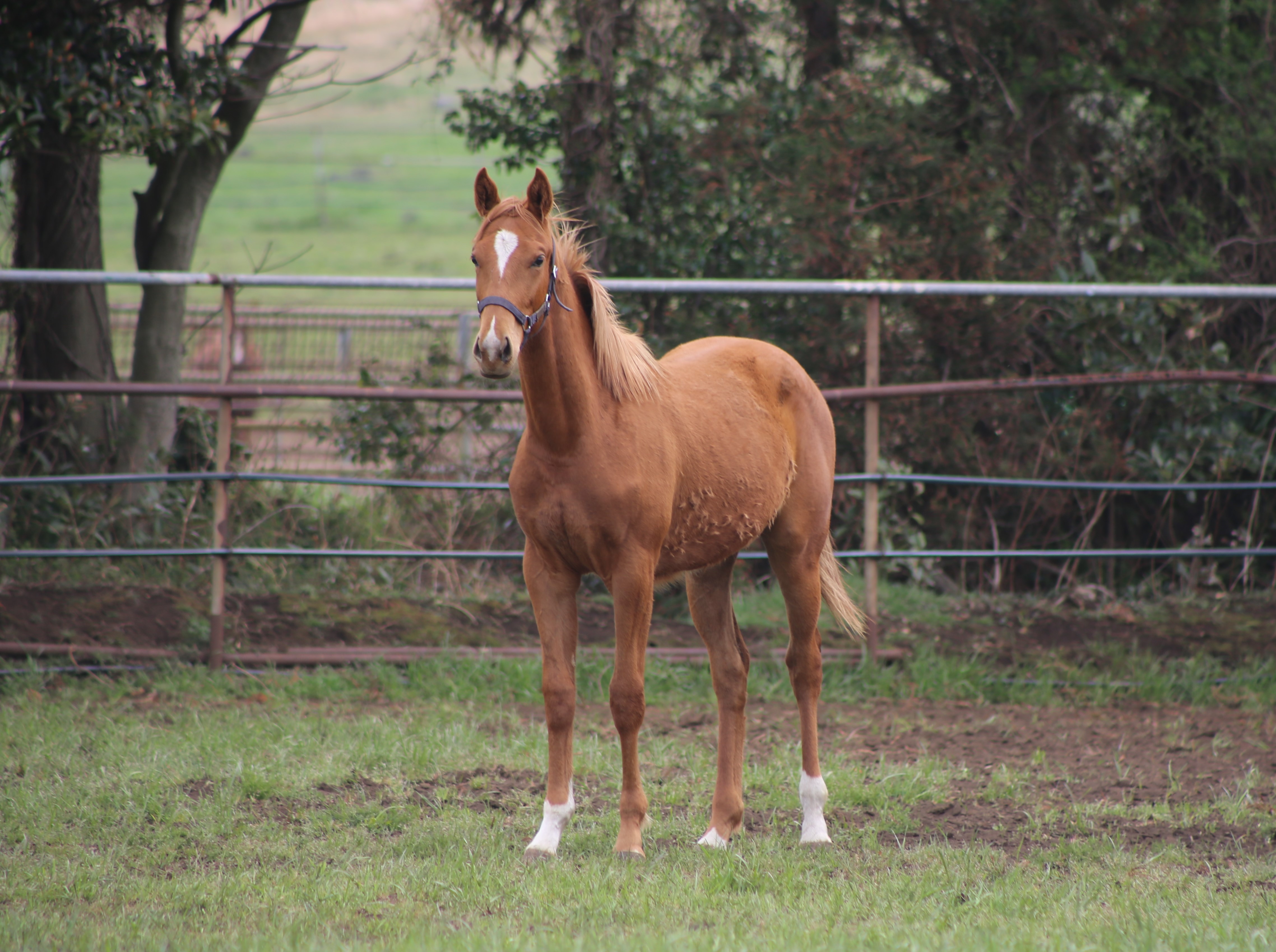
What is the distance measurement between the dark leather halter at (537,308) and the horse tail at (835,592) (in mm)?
1612

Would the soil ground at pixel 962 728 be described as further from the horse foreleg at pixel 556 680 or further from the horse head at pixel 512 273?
the horse head at pixel 512 273

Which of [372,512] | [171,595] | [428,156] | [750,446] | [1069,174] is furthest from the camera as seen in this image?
[428,156]

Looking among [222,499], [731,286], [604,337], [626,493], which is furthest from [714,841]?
[222,499]

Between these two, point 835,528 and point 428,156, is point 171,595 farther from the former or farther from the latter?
point 428,156

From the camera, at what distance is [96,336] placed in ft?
24.8

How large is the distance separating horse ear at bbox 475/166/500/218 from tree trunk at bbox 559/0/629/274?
383 cm

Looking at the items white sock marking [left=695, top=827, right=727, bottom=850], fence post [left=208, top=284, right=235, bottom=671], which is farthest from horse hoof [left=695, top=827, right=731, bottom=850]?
fence post [left=208, top=284, right=235, bottom=671]

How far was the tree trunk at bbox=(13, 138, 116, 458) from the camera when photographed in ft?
24.0

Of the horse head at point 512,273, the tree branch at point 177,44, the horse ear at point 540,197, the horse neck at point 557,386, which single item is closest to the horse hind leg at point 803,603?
the horse neck at point 557,386

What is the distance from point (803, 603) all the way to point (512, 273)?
1760mm

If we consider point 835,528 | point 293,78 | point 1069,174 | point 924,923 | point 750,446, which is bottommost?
point 924,923

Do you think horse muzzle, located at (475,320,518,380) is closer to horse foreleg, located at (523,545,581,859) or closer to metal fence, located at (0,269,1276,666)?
horse foreleg, located at (523,545,581,859)

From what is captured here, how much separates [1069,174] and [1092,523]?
2.84 meters

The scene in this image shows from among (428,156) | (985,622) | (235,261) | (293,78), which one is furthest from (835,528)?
(428,156)
